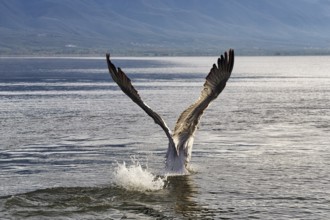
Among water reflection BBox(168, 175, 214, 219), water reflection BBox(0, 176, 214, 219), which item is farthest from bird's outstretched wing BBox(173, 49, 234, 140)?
water reflection BBox(0, 176, 214, 219)

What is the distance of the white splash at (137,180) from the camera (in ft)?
89.0

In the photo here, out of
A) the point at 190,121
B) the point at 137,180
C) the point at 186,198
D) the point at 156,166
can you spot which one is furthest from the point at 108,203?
the point at 156,166

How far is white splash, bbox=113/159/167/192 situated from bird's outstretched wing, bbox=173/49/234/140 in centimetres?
173

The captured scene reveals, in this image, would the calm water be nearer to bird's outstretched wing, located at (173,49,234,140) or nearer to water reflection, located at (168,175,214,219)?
water reflection, located at (168,175,214,219)

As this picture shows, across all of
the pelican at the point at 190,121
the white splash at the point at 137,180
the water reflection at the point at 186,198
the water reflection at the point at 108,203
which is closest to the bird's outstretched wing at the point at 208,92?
the pelican at the point at 190,121

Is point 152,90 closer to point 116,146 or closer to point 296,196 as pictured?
point 116,146

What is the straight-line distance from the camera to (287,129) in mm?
44000

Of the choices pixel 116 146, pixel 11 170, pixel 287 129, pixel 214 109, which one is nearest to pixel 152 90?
pixel 214 109

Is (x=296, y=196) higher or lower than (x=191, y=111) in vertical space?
lower

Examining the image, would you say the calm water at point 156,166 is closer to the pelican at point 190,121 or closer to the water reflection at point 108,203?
the water reflection at point 108,203

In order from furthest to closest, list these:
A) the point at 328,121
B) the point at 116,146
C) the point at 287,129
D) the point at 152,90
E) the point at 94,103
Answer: the point at 152,90
the point at 94,103
the point at 328,121
the point at 287,129
the point at 116,146

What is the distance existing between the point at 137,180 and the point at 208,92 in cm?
396

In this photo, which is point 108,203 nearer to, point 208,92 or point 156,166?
point 208,92

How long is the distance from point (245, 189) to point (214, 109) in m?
33.3
